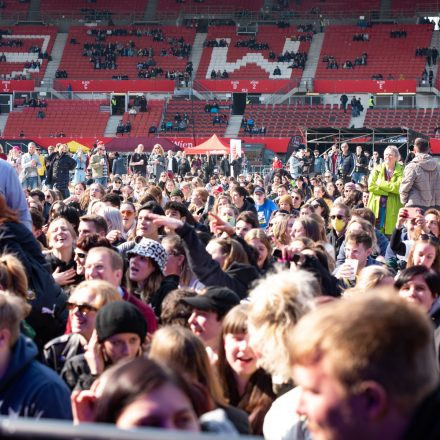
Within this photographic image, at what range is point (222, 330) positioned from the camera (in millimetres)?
4586

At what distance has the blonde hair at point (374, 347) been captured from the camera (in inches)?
77.0

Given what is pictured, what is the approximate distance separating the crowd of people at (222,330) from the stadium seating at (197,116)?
Result: 4238 cm

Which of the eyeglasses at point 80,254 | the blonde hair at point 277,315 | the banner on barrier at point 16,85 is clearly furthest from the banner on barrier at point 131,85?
the blonde hair at point 277,315

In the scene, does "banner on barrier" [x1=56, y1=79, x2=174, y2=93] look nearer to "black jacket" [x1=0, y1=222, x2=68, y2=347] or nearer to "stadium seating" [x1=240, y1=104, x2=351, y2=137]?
"stadium seating" [x1=240, y1=104, x2=351, y2=137]

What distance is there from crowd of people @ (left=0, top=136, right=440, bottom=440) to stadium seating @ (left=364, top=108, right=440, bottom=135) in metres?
41.1

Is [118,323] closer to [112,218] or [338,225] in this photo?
[112,218]

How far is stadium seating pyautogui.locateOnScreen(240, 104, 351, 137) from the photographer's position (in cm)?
5275

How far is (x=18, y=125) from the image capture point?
184ft

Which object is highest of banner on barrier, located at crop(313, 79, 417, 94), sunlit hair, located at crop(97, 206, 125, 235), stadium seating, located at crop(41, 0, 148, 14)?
stadium seating, located at crop(41, 0, 148, 14)

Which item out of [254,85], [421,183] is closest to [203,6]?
[254,85]

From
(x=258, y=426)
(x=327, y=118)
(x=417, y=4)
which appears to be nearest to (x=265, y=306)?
(x=258, y=426)

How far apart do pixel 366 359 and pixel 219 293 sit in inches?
124

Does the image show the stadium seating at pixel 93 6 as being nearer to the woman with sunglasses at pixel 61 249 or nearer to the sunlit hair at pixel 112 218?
the sunlit hair at pixel 112 218

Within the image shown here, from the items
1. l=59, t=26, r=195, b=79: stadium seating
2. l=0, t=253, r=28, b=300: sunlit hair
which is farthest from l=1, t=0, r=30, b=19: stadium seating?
l=0, t=253, r=28, b=300: sunlit hair
